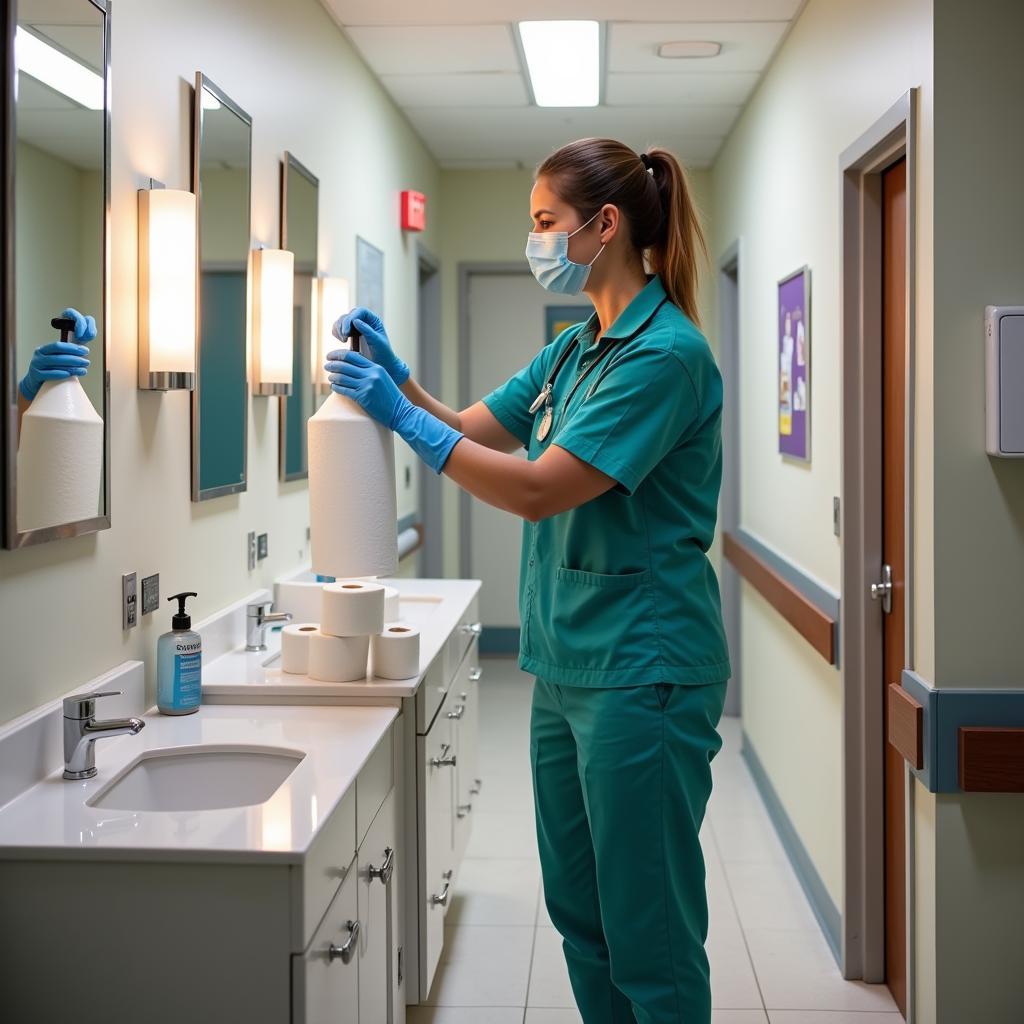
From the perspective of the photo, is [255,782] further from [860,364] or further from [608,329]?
[860,364]

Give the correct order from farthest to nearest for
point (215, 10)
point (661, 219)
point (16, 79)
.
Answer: point (215, 10) → point (661, 219) → point (16, 79)

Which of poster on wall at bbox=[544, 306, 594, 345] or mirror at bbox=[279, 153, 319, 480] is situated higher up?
poster on wall at bbox=[544, 306, 594, 345]

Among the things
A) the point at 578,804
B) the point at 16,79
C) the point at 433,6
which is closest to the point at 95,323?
the point at 16,79

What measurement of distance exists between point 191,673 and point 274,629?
0.72 m

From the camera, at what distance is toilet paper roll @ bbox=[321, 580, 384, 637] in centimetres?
220

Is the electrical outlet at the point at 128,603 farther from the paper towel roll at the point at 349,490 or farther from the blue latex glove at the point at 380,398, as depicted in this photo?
the blue latex glove at the point at 380,398

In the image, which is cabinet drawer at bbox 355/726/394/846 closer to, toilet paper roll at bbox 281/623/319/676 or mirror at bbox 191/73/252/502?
toilet paper roll at bbox 281/623/319/676

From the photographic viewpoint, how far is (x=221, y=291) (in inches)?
98.9

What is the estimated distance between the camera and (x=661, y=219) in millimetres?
1985

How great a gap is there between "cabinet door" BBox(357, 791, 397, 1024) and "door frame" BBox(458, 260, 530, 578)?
13.3 ft

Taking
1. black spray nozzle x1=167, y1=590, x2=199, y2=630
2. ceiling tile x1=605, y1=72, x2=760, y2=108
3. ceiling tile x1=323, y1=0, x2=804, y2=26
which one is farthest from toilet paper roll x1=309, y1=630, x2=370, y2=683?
ceiling tile x1=605, y1=72, x2=760, y2=108

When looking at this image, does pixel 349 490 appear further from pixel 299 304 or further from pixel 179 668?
pixel 299 304

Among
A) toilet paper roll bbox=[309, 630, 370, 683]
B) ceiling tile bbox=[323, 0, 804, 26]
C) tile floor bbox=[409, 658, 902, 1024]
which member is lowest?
tile floor bbox=[409, 658, 902, 1024]

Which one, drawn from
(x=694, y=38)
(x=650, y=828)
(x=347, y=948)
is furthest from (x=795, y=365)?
(x=347, y=948)
